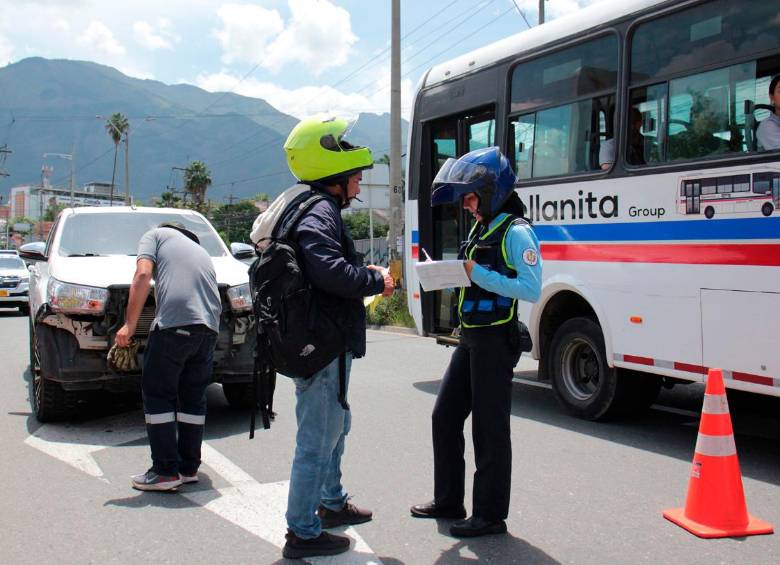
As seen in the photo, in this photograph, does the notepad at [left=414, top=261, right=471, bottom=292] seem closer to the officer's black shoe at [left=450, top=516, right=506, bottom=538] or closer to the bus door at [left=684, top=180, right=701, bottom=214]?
the officer's black shoe at [left=450, top=516, right=506, bottom=538]

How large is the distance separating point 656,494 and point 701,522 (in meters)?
0.62

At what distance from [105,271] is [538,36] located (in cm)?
428

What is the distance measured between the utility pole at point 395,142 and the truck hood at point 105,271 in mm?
10277

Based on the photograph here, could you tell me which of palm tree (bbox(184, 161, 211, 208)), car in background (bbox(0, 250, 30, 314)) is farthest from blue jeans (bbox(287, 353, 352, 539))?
palm tree (bbox(184, 161, 211, 208))

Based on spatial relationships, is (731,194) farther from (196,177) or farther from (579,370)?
(196,177)

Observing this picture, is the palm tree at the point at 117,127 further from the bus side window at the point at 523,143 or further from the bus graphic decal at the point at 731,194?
the bus graphic decal at the point at 731,194

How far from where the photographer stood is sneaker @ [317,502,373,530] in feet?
13.7

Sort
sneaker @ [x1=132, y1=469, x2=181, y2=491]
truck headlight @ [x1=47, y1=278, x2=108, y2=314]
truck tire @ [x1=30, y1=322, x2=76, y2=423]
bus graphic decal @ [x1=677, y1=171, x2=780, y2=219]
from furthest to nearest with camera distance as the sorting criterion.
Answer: truck tire @ [x1=30, y1=322, x2=76, y2=423] < truck headlight @ [x1=47, y1=278, x2=108, y2=314] < bus graphic decal @ [x1=677, y1=171, x2=780, y2=219] < sneaker @ [x1=132, y1=469, x2=181, y2=491]

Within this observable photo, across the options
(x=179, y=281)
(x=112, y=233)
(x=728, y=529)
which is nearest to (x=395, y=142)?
(x=112, y=233)

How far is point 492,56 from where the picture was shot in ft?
25.9

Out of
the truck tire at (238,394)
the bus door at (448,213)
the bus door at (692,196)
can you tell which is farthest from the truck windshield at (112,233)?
the bus door at (692,196)

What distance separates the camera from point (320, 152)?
3.66m

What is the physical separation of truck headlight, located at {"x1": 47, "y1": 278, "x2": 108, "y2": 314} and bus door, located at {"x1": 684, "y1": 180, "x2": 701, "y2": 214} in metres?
Answer: 4.36

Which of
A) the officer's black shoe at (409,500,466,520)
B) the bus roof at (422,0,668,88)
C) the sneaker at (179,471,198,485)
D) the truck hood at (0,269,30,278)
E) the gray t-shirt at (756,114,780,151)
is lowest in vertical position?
the sneaker at (179,471,198,485)
